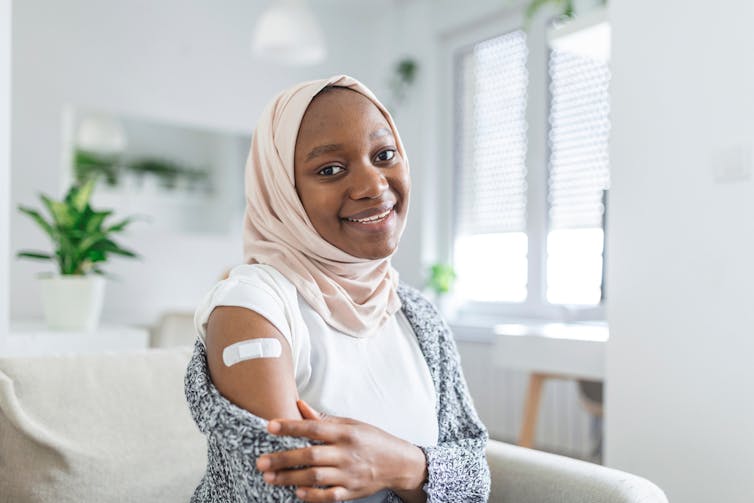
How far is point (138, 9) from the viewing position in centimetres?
409

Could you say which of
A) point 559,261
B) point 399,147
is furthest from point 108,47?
point 399,147

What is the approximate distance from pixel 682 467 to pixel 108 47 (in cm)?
352

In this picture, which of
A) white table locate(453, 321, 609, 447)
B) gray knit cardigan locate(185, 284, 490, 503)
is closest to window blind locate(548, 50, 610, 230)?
white table locate(453, 321, 609, 447)

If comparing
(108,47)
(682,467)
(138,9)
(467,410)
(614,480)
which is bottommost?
(682,467)

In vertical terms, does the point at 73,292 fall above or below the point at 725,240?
below

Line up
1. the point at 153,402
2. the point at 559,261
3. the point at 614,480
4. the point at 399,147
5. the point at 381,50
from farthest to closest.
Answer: the point at 381,50, the point at 559,261, the point at 153,402, the point at 614,480, the point at 399,147

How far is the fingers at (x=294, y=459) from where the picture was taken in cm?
80

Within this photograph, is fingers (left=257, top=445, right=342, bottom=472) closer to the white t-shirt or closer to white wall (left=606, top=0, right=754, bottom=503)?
the white t-shirt

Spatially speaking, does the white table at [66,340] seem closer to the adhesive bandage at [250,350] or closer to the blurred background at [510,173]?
the blurred background at [510,173]

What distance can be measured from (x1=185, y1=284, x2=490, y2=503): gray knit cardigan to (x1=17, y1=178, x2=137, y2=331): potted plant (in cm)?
144

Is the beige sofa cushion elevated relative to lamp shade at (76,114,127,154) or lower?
lower

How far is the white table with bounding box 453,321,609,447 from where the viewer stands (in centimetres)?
233

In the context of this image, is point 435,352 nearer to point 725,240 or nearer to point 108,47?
point 725,240

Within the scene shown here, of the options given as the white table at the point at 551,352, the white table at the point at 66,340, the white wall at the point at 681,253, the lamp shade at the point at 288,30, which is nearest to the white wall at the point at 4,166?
the white table at the point at 66,340
